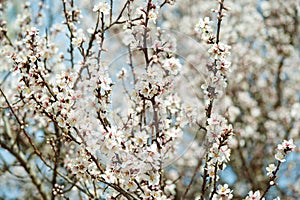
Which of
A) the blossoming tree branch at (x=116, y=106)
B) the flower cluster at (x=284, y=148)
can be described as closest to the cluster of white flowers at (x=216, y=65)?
the blossoming tree branch at (x=116, y=106)

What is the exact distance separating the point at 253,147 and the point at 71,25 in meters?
4.55

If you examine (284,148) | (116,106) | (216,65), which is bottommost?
(284,148)

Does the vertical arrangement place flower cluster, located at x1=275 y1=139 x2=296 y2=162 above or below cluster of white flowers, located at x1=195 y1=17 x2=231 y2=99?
below

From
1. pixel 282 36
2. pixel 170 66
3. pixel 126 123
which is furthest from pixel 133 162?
pixel 282 36

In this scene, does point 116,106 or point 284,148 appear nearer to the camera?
point 284,148

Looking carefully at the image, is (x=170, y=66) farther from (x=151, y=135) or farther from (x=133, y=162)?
(x=133, y=162)

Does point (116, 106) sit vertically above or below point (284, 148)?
above

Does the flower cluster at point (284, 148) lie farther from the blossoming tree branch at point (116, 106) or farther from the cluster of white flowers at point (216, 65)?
the cluster of white flowers at point (216, 65)

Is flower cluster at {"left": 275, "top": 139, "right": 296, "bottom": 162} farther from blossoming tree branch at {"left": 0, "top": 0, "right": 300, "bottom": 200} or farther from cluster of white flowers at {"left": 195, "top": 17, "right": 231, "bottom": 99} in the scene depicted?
cluster of white flowers at {"left": 195, "top": 17, "right": 231, "bottom": 99}

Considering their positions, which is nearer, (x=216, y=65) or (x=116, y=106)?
(x=216, y=65)

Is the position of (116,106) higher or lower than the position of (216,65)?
higher

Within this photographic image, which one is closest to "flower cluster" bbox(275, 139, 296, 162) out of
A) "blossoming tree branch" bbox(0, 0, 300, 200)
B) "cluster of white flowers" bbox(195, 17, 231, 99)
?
"blossoming tree branch" bbox(0, 0, 300, 200)

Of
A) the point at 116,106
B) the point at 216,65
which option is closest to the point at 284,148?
the point at 216,65

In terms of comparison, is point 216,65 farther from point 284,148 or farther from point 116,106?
point 116,106
